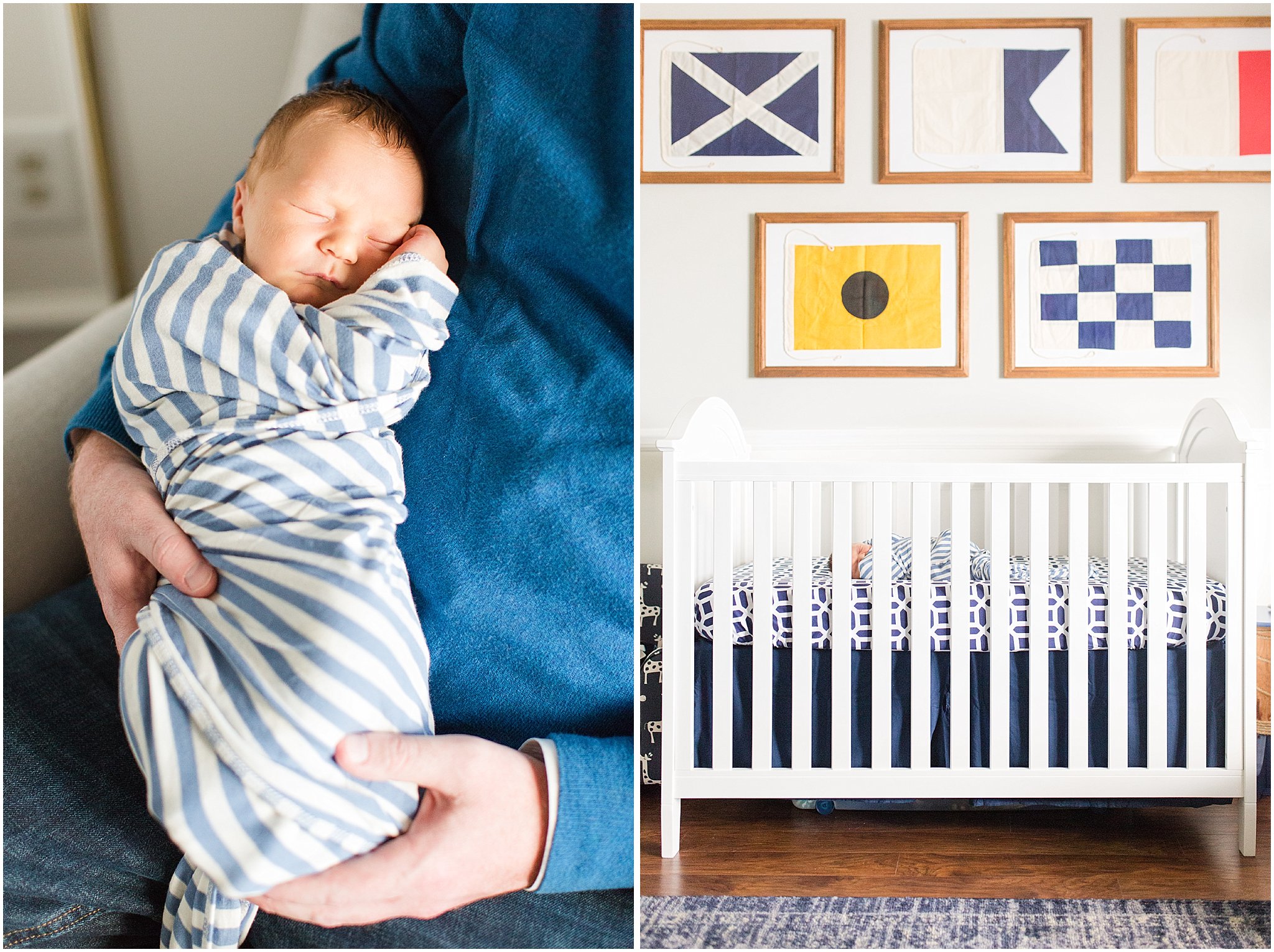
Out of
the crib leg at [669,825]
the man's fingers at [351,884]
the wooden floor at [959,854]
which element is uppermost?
the man's fingers at [351,884]

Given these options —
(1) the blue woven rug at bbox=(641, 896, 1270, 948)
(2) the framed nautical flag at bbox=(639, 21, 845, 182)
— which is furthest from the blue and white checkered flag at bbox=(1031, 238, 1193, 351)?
(1) the blue woven rug at bbox=(641, 896, 1270, 948)

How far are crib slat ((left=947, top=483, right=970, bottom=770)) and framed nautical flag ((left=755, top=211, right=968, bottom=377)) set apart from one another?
2.12ft

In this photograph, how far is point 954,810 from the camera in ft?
4.96

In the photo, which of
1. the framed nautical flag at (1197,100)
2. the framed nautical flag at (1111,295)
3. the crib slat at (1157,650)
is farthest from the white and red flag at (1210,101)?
the crib slat at (1157,650)

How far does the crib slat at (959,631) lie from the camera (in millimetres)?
1322

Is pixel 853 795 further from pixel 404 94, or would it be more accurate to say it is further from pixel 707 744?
pixel 404 94

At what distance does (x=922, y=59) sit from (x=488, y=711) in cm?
185

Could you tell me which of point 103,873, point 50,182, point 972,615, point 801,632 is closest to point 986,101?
point 972,615

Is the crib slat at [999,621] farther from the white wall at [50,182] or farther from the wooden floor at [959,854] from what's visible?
the white wall at [50,182]

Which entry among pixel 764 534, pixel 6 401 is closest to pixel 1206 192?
pixel 764 534

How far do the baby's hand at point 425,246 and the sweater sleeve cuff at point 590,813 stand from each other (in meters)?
0.40

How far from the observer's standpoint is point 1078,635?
1338 mm

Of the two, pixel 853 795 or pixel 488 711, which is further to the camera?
pixel 853 795

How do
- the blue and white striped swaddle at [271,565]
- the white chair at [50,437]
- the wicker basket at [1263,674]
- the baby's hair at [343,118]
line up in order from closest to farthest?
the blue and white striped swaddle at [271,565], the baby's hair at [343,118], the white chair at [50,437], the wicker basket at [1263,674]
